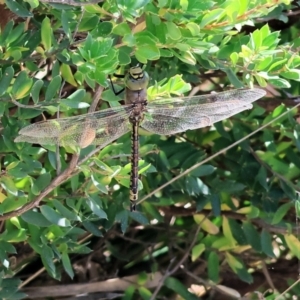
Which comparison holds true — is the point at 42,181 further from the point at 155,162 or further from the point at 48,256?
the point at 155,162

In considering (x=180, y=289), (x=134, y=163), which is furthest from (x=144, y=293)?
(x=134, y=163)

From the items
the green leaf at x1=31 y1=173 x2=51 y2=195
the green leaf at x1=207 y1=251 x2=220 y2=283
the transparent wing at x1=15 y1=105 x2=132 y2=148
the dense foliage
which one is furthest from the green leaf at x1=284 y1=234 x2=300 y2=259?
the green leaf at x1=31 y1=173 x2=51 y2=195

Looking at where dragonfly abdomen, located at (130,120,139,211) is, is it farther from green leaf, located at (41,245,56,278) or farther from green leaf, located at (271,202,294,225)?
green leaf, located at (271,202,294,225)

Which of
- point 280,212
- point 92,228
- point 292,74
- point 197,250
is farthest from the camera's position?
point 197,250

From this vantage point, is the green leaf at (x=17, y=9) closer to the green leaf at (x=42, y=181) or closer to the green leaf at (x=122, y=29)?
the green leaf at (x=122, y=29)

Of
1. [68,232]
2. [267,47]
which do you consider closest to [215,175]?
[68,232]
